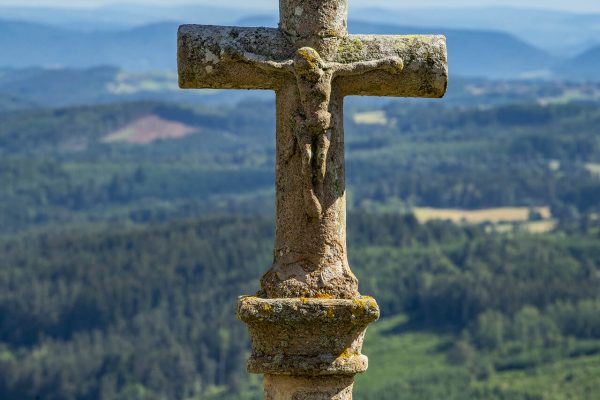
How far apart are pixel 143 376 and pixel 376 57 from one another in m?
176

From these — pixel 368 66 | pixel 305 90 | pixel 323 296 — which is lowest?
pixel 323 296

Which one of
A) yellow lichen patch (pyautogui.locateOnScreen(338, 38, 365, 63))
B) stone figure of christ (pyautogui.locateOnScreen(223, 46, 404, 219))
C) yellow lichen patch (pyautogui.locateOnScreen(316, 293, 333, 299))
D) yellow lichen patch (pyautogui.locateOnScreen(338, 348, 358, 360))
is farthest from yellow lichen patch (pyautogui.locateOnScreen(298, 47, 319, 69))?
yellow lichen patch (pyautogui.locateOnScreen(338, 348, 358, 360))

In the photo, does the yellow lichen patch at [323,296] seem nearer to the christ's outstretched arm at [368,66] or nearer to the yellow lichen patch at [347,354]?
the yellow lichen patch at [347,354]

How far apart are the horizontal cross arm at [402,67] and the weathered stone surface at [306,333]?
1605 mm

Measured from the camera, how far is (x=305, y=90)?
1230 cm

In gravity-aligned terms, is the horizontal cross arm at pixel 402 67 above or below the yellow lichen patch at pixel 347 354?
above

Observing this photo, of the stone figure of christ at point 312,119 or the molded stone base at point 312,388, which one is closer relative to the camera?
the molded stone base at point 312,388

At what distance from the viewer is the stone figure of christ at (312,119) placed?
1223 centimetres

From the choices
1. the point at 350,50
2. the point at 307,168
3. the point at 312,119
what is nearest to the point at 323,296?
the point at 307,168

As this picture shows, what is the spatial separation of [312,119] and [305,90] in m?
0.21

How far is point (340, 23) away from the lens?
40.7ft

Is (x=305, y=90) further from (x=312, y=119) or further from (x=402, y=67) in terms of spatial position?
(x=402, y=67)

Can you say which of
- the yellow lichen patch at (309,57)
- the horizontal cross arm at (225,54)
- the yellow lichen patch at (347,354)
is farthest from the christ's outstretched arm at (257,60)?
the yellow lichen patch at (347,354)

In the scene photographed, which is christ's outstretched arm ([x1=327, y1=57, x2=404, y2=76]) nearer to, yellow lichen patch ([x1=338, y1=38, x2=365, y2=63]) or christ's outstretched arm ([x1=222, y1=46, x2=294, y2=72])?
yellow lichen patch ([x1=338, y1=38, x2=365, y2=63])
